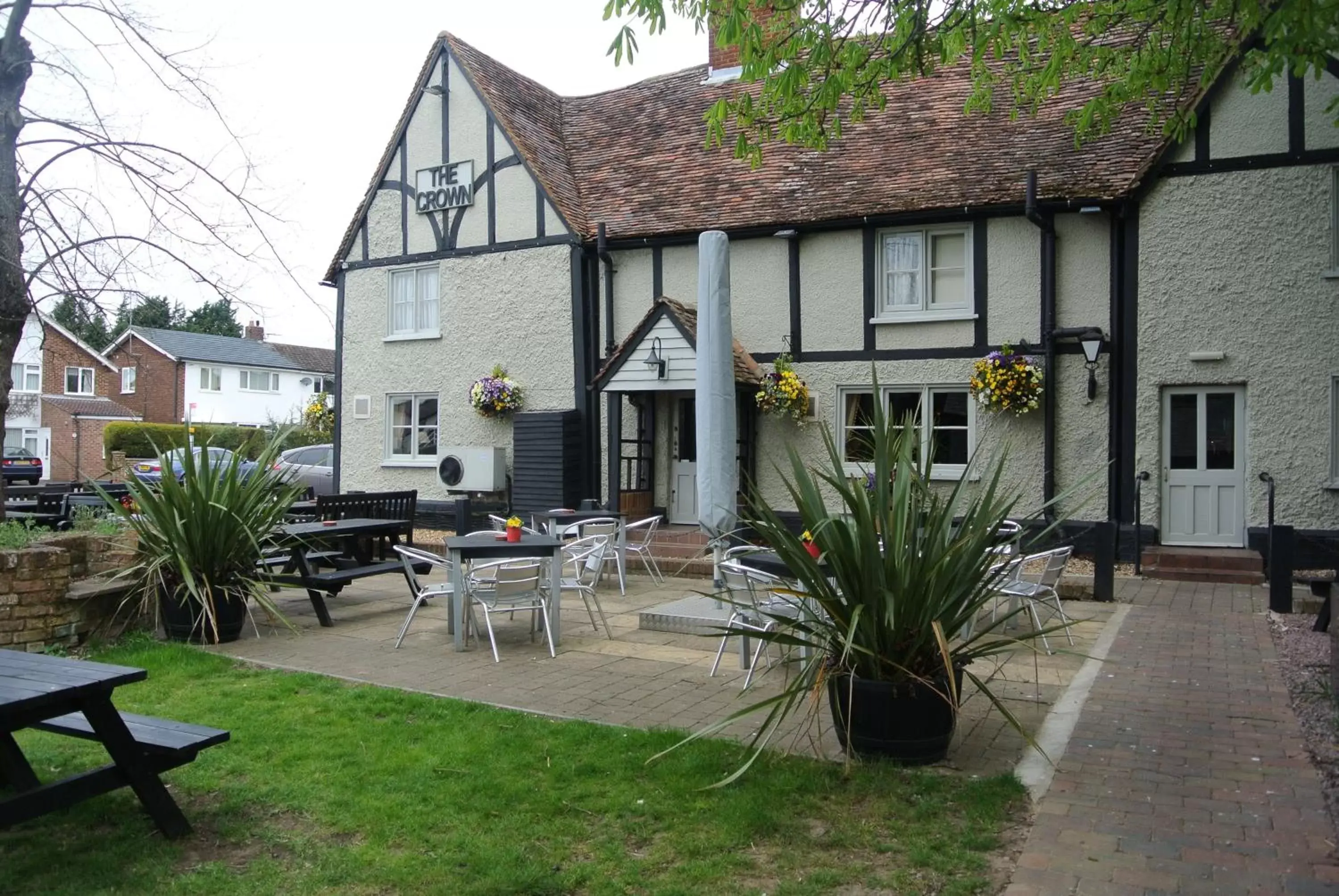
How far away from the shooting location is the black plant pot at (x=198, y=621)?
7.86m

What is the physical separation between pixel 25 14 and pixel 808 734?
29.4ft

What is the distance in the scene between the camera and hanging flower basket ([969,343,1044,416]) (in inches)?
496

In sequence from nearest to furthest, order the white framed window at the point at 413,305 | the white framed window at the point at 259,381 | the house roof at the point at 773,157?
the house roof at the point at 773,157 < the white framed window at the point at 413,305 < the white framed window at the point at 259,381

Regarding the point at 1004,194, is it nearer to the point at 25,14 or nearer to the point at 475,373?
the point at 475,373

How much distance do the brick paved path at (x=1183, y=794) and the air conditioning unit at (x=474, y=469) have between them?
35.3 feet

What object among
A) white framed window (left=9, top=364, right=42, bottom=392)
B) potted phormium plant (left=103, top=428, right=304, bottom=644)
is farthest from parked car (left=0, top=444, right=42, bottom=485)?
potted phormium plant (left=103, top=428, right=304, bottom=644)

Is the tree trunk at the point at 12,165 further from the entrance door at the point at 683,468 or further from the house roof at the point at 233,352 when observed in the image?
the house roof at the point at 233,352

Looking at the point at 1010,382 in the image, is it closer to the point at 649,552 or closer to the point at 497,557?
the point at 649,552

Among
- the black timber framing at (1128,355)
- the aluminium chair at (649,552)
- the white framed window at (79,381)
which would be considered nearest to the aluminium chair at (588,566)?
the aluminium chair at (649,552)

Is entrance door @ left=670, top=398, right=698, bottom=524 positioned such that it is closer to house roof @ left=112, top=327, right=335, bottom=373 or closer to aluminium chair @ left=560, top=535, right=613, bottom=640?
aluminium chair @ left=560, top=535, right=613, bottom=640

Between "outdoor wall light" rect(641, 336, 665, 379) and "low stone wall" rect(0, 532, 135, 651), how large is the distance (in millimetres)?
7416

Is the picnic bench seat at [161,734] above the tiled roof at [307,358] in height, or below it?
below

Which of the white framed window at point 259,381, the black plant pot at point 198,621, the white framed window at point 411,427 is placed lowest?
the black plant pot at point 198,621

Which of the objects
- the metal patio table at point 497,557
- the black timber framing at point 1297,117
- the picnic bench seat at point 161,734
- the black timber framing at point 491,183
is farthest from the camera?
the black timber framing at point 491,183
